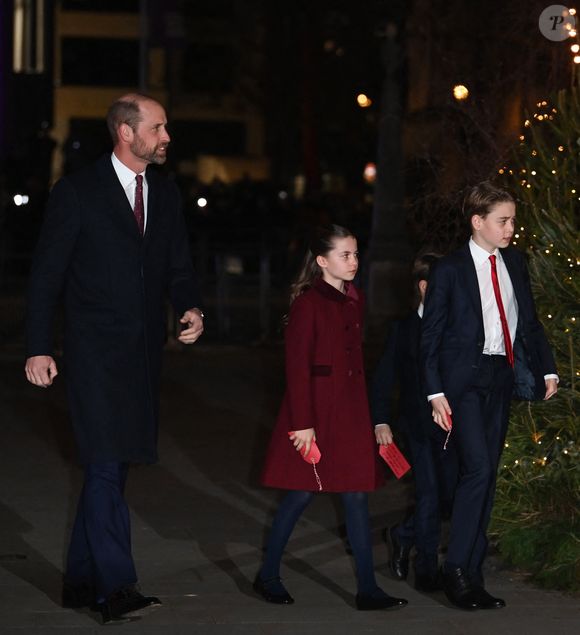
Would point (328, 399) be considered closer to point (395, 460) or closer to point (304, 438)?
point (304, 438)

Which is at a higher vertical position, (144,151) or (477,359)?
(144,151)

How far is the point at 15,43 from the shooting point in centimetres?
4347

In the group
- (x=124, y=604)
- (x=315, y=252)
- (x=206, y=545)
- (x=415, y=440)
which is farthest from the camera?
(x=206, y=545)

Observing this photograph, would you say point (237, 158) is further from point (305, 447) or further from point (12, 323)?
point (305, 447)

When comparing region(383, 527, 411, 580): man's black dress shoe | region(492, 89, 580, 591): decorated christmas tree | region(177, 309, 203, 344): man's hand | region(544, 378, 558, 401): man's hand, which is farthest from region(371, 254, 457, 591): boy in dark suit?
region(177, 309, 203, 344): man's hand

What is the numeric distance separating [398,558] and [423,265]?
4.19ft

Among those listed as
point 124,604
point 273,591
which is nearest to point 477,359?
point 273,591

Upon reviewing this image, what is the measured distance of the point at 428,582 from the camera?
693 centimetres

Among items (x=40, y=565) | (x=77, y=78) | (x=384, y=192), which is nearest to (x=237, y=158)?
(x=77, y=78)

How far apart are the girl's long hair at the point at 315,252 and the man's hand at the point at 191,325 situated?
1.32ft

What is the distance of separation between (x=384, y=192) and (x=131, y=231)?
15375mm

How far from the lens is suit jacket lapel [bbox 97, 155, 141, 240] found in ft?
21.2

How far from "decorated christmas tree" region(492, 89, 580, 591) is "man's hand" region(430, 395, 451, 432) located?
31.6 inches

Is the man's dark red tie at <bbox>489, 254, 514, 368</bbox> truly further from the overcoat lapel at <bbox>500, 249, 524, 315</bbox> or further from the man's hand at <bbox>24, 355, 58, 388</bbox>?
the man's hand at <bbox>24, 355, 58, 388</bbox>
